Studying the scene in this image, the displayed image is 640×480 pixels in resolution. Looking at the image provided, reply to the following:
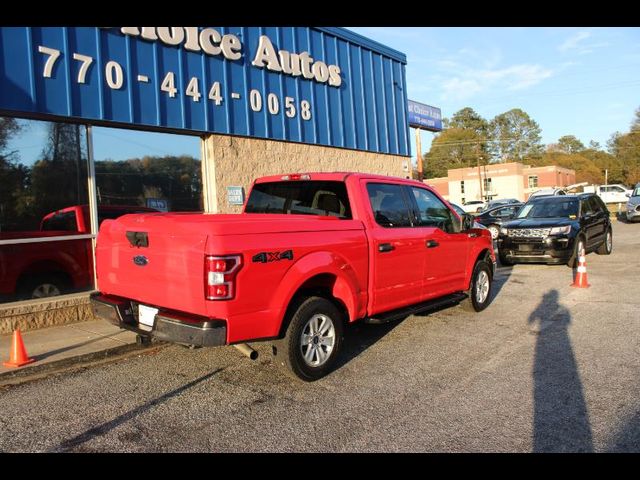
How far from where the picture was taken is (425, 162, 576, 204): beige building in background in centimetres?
7250

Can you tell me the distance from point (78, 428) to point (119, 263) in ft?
4.96

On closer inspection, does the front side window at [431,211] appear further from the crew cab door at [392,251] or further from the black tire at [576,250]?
the black tire at [576,250]

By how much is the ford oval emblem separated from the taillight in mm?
871

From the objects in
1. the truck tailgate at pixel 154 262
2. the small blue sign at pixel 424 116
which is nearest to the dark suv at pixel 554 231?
the truck tailgate at pixel 154 262

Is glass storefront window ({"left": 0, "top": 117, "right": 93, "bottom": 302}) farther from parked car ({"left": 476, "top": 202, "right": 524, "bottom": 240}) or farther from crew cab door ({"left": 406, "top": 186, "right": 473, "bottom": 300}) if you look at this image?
parked car ({"left": 476, "top": 202, "right": 524, "bottom": 240})

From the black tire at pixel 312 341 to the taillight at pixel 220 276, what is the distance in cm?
79

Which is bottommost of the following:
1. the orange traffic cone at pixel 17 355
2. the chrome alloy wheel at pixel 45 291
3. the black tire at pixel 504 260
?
the orange traffic cone at pixel 17 355

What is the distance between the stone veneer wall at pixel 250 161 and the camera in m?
9.20

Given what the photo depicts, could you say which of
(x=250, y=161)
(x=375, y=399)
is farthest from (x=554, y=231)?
(x=375, y=399)

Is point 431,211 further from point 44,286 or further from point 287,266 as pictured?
point 44,286

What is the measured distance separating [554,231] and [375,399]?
8.54 meters

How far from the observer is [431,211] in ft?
20.7

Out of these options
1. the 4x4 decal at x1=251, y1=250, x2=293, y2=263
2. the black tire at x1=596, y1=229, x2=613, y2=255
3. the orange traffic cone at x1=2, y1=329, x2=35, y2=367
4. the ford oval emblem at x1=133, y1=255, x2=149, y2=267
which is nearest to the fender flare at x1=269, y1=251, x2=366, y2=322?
the 4x4 decal at x1=251, y1=250, x2=293, y2=263
